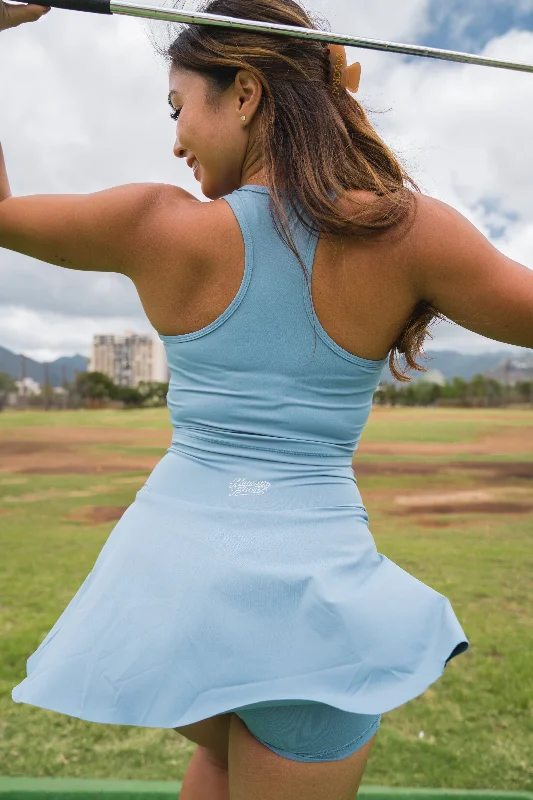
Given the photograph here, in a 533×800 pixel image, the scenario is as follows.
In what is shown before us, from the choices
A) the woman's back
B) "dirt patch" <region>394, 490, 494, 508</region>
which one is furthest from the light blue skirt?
"dirt patch" <region>394, 490, 494, 508</region>

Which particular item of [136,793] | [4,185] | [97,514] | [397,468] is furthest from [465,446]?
[4,185]

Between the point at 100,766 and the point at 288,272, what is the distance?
185cm

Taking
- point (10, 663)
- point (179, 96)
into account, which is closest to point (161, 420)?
point (10, 663)

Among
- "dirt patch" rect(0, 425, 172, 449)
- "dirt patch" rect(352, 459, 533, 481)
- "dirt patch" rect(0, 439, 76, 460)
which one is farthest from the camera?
"dirt patch" rect(0, 425, 172, 449)

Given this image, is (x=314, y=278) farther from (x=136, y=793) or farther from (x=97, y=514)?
(x=97, y=514)

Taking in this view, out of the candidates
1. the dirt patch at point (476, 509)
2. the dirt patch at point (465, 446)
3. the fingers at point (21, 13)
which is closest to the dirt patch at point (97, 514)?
the dirt patch at point (476, 509)

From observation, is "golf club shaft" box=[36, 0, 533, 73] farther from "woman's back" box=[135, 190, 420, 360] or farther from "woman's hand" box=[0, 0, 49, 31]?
"woman's back" box=[135, 190, 420, 360]

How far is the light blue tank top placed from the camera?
2.31 feet

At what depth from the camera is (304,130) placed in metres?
0.73

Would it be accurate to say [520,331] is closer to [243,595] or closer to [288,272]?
[288,272]

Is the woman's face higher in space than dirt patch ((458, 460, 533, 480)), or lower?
higher

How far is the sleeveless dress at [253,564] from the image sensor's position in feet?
2.16

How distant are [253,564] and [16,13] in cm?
63

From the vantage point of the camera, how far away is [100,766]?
2125 mm
